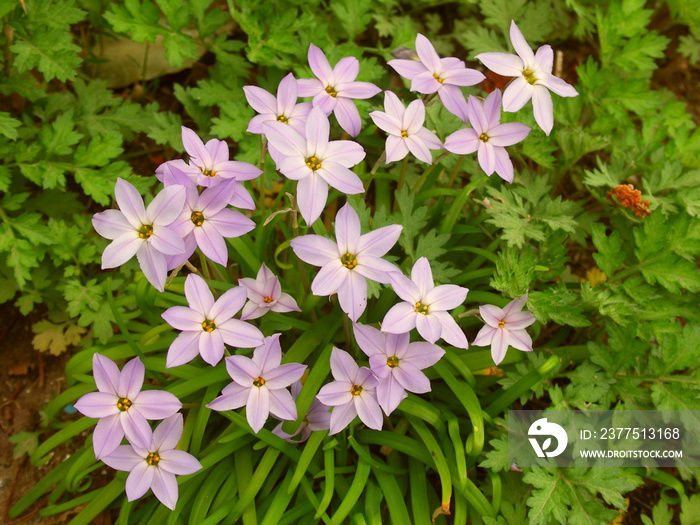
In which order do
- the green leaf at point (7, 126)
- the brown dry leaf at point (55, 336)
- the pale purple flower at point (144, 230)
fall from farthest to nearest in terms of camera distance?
the brown dry leaf at point (55, 336), the green leaf at point (7, 126), the pale purple flower at point (144, 230)

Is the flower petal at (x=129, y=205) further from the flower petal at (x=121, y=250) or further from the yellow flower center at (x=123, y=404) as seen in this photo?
the yellow flower center at (x=123, y=404)

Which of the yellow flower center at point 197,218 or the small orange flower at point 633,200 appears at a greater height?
the yellow flower center at point 197,218

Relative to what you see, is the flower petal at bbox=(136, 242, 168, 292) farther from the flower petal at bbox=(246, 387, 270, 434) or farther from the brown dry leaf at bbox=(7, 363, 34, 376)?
the brown dry leaf at bbox=(7, 363, 34, 376)

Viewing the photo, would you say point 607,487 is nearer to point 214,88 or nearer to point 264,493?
point 264,493

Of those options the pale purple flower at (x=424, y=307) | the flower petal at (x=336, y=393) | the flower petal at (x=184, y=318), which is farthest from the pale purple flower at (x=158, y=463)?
the pale purple flower at (x=424, y=307)

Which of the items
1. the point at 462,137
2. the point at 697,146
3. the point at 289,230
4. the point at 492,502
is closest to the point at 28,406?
the point at 289,230
